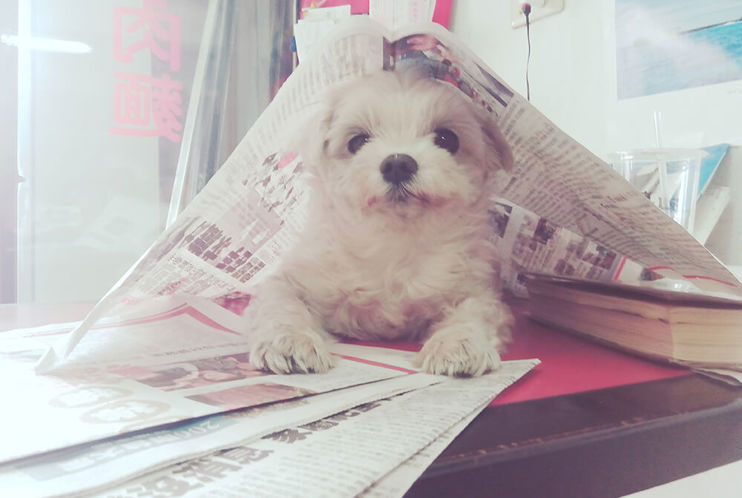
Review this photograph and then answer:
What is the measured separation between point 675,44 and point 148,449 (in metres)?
1.11

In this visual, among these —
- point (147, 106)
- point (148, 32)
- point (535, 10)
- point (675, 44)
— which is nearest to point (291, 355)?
point (675, 44)

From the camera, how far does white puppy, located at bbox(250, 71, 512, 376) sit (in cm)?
71

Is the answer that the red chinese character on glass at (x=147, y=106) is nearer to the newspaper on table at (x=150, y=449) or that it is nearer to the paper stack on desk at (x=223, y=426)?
the paper stack on desk at (x=223, y=426)

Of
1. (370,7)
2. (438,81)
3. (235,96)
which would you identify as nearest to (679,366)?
(438,81)

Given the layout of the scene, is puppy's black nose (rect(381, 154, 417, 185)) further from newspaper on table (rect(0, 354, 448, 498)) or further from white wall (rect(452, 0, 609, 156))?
white wall (rect(452, 0, 609, 156))

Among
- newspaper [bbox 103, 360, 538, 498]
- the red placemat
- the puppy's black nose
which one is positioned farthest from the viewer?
the puppy's black nose

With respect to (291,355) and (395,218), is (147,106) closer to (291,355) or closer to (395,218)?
(395,218)

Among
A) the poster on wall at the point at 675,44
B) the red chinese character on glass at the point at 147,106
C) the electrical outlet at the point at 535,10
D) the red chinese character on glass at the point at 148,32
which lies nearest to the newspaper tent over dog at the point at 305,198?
the poster on wall at the point at 675,44

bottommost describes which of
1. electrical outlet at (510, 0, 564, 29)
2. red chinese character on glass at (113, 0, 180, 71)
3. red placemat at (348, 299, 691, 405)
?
red placemat at (348, 299, 691, 405)

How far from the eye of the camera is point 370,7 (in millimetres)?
1682

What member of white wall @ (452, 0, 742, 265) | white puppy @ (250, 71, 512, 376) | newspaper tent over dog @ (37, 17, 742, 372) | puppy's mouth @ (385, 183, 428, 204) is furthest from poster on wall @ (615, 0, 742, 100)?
puppy's mouth @ (385, 183, 428, 204)

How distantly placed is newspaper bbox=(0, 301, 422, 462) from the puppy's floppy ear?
314 mm

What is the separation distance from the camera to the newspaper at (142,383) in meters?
0.36

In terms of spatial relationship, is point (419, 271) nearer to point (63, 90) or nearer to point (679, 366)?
point (679, 366)
